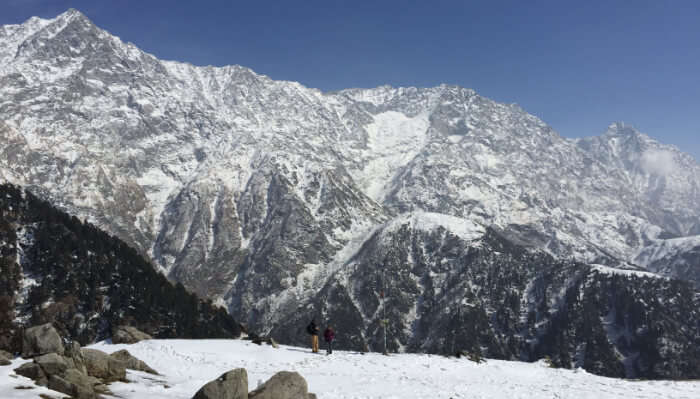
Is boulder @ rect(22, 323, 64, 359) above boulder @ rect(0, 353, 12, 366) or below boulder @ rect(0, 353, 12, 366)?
above

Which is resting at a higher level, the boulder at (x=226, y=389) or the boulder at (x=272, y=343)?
the boulder at (x=272, y=343)

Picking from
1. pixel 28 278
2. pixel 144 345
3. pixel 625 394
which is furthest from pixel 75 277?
pixel 625 394

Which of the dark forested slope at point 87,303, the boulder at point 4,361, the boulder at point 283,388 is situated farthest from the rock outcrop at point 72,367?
the dark forested slope at point 87,303

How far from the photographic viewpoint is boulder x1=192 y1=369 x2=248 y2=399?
32219mm

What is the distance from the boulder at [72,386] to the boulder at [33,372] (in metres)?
1.00

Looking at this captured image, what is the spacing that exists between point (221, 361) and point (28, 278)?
581 ft

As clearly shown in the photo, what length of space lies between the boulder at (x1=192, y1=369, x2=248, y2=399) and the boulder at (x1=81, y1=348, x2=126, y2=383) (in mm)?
9745

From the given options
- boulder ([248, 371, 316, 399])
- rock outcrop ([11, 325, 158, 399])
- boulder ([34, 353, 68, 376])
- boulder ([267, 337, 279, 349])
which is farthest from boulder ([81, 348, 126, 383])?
boulder ([267, 337, 279, 349])

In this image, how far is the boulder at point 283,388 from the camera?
109 ft

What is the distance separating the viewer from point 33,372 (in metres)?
33.0

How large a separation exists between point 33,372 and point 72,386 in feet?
13.6

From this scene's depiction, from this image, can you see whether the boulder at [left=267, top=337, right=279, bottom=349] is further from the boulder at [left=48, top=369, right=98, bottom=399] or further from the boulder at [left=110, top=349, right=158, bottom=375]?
the boulder at [left=48, top=369, right=98, bottom=399]

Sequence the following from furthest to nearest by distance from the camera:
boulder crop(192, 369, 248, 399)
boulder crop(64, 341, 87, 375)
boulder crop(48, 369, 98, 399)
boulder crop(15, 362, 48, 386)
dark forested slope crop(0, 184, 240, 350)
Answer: dark forested slope crop(0, 184, 240, 350) → boulder crop(64, 341, 87, 375) → boulder crop(15, 362, 48, 386) → boulder crop(192, 369, 248, 399) → boulder crop(48, 369, 98, 399)

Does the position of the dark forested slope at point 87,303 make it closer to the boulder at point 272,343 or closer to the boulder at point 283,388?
the boulder at point 272,343
